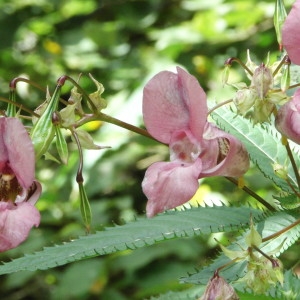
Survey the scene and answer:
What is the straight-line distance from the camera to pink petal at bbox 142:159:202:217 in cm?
79

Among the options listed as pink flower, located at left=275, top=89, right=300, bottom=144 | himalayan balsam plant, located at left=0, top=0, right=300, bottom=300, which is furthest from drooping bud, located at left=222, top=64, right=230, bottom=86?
pink flower, located at left=275, top=89, right=300, bottom=144

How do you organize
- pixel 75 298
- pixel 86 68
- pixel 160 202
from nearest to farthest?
1. pixel 160 202
2. pixel 75 298
3. pixel 86 68

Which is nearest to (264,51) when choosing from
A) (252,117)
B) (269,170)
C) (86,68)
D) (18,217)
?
(86,68)

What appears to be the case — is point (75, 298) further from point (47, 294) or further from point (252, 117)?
point (252, 117)

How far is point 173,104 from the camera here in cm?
86

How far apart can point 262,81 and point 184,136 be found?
0.10 metres

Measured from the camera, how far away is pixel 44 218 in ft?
7.39

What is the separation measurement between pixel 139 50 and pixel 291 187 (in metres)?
1.53

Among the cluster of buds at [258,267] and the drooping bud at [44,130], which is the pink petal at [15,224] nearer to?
the drooping bud at [44,130]

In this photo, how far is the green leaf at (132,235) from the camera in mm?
839

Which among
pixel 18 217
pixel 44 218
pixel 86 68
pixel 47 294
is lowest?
pixel 47 294

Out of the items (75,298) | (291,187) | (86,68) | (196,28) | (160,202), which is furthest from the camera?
(86,68)

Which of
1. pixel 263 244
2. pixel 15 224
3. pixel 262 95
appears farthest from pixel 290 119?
pixel 15 224

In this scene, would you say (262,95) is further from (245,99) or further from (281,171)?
(281,171)
